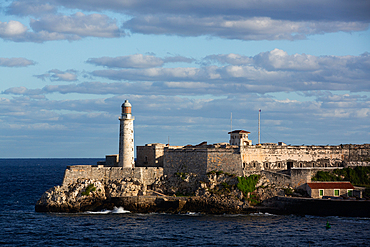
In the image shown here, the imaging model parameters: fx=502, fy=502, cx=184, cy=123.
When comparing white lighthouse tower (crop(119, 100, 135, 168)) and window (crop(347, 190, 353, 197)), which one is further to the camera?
white lighthouse tower (crop(119, 100, 135, 168))

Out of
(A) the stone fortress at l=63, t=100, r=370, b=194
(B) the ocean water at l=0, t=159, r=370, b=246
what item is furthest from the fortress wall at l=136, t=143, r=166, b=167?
(B) the ocean water at l=0, t=159, r=370, b=246

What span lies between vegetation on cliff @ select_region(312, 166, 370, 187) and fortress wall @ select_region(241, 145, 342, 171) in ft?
9.97

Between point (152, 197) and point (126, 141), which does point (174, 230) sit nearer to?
point (152, 197)

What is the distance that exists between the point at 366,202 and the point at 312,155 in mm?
15259

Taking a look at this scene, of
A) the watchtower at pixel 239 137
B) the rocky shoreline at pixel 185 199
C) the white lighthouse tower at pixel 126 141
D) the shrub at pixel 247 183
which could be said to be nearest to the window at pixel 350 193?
the rocky shoreline at pixel 185 199

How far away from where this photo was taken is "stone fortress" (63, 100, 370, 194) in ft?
217

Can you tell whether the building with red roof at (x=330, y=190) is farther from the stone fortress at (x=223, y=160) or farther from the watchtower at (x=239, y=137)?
the watchtower at (x=239, y=137)

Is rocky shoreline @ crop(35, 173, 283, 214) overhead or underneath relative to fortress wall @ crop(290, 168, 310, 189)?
underneath

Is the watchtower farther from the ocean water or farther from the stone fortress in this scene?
the ocean water

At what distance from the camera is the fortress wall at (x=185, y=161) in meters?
67.3

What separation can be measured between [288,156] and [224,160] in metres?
10.5

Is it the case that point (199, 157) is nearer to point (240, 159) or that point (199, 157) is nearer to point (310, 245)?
point (240, 159)

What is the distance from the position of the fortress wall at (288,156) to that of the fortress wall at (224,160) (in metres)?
1.34

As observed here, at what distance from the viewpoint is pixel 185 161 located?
68375 millimetres
